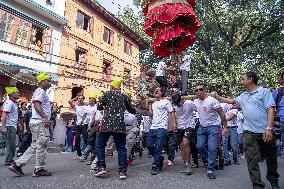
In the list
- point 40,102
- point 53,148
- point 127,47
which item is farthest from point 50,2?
point 40,102

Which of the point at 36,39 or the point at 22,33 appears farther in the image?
the point at 36,39

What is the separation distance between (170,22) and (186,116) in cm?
244

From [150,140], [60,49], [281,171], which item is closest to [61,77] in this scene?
[60,49]

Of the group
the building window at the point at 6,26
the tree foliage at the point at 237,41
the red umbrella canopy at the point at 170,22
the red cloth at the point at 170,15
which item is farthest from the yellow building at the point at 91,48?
the red cloth at the point at 170,15

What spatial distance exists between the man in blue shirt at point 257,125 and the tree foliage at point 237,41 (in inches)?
519

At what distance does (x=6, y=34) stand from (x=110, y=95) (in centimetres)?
1163

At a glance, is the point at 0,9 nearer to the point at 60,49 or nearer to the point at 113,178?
the point at 60,49

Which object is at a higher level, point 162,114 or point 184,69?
point 184,69

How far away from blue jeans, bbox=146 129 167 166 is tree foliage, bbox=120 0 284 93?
11.5 meters

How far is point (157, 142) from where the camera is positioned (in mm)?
6996

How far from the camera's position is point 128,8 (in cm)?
2767

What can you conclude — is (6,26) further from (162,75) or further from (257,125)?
(257,125)

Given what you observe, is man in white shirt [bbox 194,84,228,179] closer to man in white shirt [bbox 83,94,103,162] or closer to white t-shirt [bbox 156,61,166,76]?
white t-shirt [bbox 156,61,166,76]

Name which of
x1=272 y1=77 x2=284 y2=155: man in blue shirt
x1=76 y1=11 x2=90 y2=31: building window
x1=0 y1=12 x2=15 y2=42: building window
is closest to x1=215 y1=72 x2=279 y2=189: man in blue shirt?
x1=272 y1=77 x2=284 y2=155: man in blue shirt
